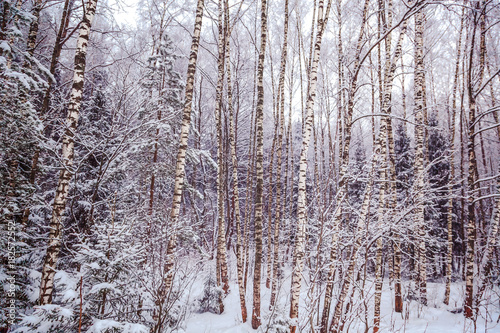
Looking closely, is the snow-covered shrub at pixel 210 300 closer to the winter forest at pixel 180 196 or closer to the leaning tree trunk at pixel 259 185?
the winter forest at pixel 180 196

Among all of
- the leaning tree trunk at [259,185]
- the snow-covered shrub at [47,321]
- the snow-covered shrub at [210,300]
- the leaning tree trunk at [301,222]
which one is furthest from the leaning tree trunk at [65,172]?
the snow-covered shrub at [210,300]

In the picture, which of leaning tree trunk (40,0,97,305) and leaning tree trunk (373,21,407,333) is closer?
leaning tree trunk (40,0,97,305)

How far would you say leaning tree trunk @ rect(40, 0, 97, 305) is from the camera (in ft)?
13.6

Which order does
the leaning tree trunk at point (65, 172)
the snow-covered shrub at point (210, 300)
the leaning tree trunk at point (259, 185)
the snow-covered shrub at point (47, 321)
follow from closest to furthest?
1. the snow-covered shrub at point (47, 321)
2. the leaning tree trunk at point (65, 172)
3. the leaning tree trunk at point (259, 185)
4. the snow-covered shrub at point (210, 300)

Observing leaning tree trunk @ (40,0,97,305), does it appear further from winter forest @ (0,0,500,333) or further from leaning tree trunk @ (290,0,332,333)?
leaning tree trunk @ (290,0,332,333)

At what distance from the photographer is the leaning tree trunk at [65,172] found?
4141 mm

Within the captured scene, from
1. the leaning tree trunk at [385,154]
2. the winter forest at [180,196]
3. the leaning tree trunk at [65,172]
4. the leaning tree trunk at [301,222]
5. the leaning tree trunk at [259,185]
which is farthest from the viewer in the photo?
the leaning tree trunk at [259,185]

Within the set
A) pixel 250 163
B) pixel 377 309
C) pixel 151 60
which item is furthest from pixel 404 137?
pixel 151 60

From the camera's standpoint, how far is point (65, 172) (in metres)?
4.54

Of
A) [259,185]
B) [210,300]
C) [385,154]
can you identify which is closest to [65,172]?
[259,185]

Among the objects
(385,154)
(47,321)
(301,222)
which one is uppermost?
(385,154)

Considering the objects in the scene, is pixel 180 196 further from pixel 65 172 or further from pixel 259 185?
pixel 65 172

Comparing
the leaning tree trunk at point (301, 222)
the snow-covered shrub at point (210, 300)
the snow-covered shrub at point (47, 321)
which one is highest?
the leaning tree trunk at point (301, 222)

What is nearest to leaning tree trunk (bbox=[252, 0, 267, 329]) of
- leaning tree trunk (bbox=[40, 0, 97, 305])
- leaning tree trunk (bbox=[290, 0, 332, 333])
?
leaning tree trunk (bbox=[290, 0, 332, 333])
